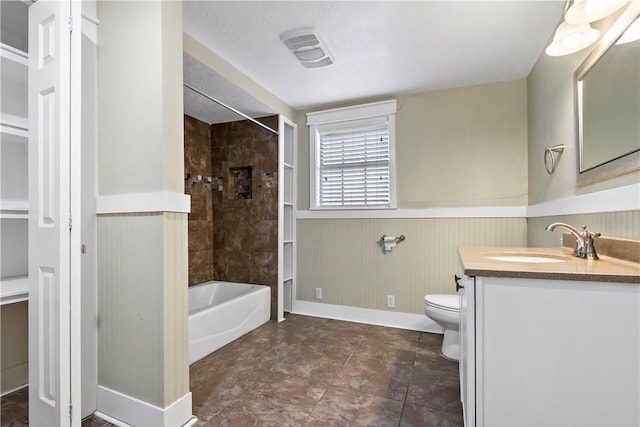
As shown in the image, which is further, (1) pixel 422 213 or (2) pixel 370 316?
(2) pixel 370 316

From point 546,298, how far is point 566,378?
0.25 m

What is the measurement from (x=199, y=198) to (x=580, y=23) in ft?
10.6

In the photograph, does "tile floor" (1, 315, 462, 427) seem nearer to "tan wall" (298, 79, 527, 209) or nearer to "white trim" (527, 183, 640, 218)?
"white trim" (527, 183, 640, 218)

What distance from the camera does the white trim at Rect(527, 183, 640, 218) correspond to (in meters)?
1.12

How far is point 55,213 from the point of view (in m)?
1.19

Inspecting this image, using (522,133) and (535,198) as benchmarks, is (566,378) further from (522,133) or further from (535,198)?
(522,133)

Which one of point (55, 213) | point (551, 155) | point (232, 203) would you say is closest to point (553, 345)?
point (551, 155)

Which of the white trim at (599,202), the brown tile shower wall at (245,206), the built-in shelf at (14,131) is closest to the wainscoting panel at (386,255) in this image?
the brown tile shower wall at (245,206)

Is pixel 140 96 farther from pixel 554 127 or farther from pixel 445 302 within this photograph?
pixel 554 127

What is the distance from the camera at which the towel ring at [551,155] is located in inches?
71.9

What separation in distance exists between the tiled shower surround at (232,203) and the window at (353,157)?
508 millimetres

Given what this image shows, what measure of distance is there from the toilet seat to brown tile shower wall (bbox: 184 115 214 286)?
2381 mm

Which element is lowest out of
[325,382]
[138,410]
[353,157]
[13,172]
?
[325,382]

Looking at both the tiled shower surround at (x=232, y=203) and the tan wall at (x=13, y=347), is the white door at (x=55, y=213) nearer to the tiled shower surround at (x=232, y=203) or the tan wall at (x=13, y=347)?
the tan wall at (x=13, y=347)
